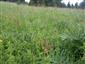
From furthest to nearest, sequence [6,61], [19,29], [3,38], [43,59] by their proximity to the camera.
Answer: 1. [19,29]
2. [3,38]
3. [43,59]
4. [6,61]

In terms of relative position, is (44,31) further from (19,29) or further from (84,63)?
(84,63)

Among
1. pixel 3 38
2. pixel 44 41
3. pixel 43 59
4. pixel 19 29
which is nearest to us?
pixel 43 59

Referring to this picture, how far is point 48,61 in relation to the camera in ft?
15.4

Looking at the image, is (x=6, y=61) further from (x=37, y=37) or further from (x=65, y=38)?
(x=65, y=38)

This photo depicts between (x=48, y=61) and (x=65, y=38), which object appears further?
(x=65, y=38)

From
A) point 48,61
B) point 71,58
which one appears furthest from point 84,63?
point 48,61

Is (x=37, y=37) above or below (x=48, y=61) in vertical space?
above

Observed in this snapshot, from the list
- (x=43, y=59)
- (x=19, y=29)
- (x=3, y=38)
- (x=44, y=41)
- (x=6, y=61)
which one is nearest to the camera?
(x=6, y=61)

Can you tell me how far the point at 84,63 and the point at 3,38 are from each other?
6.01 ft

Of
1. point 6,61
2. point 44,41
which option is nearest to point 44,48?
point 44,41

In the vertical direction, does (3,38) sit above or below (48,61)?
above

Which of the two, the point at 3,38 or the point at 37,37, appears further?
the point at 37,37

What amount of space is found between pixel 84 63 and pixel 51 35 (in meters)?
1.48

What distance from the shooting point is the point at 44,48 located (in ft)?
17.2
